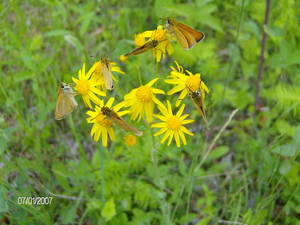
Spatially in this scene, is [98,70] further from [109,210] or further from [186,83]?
[109,210]

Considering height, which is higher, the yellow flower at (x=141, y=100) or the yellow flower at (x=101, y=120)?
the yellow flower at (x=141, y=100)

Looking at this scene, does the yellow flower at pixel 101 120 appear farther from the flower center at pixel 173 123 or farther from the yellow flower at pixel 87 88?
the flower center at pixel 173 123

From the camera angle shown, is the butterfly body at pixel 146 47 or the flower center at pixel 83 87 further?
the flower center at pixel 83 87

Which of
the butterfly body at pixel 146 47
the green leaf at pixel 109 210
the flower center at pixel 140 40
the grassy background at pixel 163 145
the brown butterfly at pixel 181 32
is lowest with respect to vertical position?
the green leaf at pixel 109 210

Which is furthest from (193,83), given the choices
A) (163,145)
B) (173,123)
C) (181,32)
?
(163,145)

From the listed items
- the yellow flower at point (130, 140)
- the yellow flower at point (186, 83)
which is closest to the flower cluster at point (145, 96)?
the yellow flower at point (186, 83)

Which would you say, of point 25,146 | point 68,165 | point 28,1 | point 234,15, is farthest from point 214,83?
point 28,1
